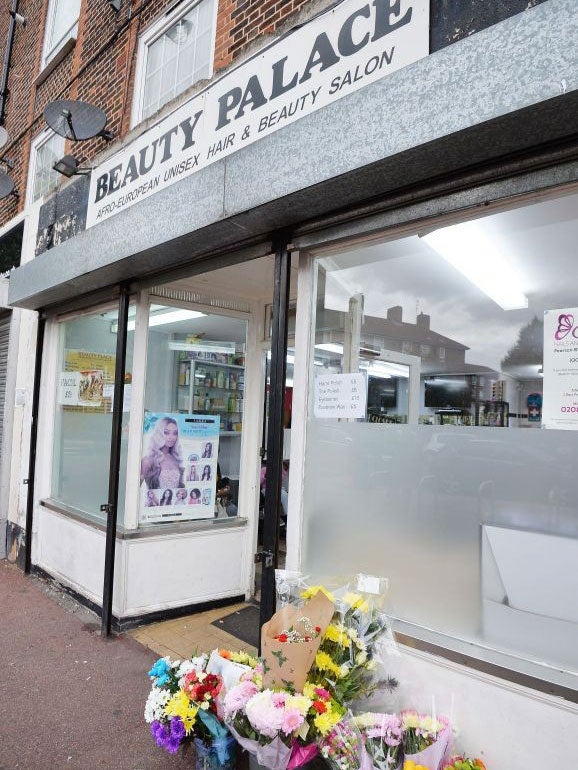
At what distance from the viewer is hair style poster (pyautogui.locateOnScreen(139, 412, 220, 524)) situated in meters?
4.80

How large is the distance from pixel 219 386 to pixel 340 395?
103 inches

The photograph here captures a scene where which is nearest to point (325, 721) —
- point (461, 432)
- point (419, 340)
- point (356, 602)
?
point (356, 602)

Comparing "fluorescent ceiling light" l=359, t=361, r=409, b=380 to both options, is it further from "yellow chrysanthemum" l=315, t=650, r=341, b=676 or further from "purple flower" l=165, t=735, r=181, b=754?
"purple flower" l=165, t=735, r=181, b=754

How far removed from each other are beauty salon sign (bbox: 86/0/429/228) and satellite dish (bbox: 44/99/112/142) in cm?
144

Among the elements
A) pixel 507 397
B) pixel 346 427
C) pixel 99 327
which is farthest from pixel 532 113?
pixel 99 327

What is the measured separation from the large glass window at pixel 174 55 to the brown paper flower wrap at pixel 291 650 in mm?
4698

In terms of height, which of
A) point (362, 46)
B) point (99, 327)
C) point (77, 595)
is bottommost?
point (77, 595)

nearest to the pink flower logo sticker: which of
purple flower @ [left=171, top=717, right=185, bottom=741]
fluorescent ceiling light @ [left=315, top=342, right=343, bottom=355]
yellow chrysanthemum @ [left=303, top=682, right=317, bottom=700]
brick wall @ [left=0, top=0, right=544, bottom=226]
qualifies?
fluorescent ceiling light @ [left=315, top=342, right=343, bottom=355]

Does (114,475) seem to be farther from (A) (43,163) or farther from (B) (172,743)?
(A) (43,163)

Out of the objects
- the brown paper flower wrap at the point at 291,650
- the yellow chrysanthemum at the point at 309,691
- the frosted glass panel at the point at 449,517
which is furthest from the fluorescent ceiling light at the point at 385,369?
the yellow chrysanthemum at the point at 309,691

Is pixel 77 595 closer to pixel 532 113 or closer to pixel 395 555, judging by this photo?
pixel 395 555

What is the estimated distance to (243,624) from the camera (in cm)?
470

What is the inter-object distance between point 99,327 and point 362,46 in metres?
3.94

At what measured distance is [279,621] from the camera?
2424 mm
